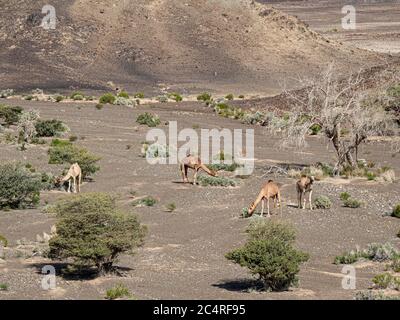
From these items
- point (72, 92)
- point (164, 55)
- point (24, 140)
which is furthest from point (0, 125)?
point (164, 55)

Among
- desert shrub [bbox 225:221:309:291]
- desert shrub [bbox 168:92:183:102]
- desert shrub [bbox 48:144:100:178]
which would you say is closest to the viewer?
desert shrub [bbox 225:221:309:291]

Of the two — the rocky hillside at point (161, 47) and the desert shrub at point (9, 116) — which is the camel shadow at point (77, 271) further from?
the rocky hillside at point (161, 47)

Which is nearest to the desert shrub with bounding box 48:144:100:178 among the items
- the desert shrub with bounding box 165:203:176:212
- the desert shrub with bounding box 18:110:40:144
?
the desert shrub with bounding box 18:110:40:144

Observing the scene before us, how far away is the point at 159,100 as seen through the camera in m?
74.5

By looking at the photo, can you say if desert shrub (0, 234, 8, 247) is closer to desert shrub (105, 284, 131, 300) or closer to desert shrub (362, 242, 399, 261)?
desert shrub (105, 284, 131, 300)

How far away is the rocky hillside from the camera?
88438 millimetres

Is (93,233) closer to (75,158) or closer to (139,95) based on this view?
(75,158)

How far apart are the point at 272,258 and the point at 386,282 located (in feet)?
7.52

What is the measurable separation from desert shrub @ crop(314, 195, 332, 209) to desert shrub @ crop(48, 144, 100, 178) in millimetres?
9686

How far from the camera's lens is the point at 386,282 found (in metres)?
20.7

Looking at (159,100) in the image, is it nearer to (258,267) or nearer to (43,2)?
(43,2)

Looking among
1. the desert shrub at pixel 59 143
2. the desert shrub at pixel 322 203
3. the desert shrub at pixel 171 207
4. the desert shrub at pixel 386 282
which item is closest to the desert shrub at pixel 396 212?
the desert shrub at pixel 322 203

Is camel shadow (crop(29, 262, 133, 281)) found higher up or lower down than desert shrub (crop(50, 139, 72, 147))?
lower down

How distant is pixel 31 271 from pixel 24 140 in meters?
24.9
